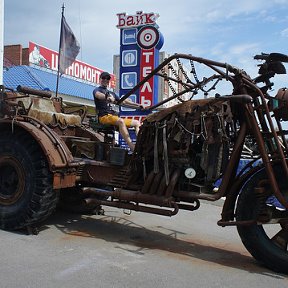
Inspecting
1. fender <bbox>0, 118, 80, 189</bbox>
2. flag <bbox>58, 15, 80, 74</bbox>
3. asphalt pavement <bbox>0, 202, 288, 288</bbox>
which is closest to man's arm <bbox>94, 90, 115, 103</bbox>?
fender <bbox>0, 118, 80, 189</bbox>

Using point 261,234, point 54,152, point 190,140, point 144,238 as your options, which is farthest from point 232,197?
point 54,152

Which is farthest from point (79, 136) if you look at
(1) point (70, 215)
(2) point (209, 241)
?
(2) point (209, 241)

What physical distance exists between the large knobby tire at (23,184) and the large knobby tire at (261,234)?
243cm

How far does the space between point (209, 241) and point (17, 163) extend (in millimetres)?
2798

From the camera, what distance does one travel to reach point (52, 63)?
928 inches

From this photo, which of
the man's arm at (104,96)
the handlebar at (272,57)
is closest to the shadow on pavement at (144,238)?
the man's arm at (104,96)

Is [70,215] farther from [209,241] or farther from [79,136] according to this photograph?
[209,241]

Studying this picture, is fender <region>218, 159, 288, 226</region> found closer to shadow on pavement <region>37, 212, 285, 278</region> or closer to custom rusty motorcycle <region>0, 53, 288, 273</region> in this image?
custom rusty motorcycle <region>0, 53, 288, 273</region>


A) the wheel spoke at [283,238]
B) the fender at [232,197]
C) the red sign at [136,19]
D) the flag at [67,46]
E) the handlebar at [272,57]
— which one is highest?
the red sign at [136,19]

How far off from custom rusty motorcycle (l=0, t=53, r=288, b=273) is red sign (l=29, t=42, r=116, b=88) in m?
16.6

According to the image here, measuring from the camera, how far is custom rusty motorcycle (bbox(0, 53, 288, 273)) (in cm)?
446

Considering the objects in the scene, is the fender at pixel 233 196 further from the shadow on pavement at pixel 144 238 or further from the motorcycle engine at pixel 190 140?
the shadow on pavement at pixel 144 238

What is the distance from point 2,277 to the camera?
3.78 metres

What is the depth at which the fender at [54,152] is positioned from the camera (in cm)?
521
